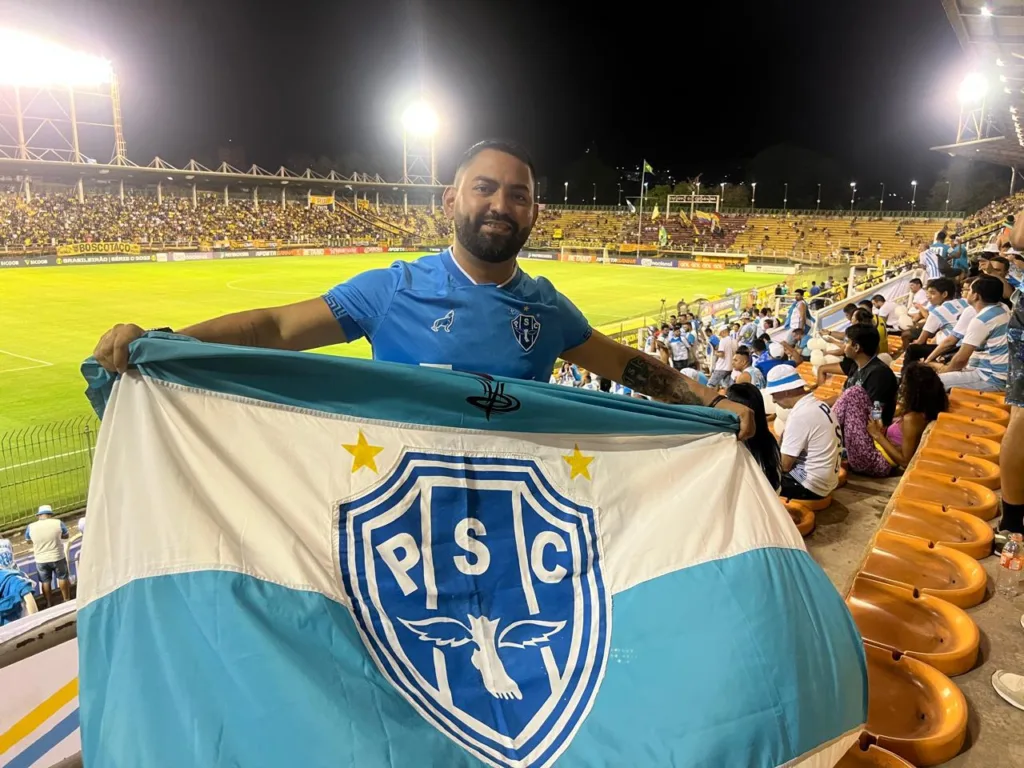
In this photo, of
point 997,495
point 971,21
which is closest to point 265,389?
point 997,495

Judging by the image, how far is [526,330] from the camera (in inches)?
96.3

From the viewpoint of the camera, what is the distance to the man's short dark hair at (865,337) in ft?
20.7

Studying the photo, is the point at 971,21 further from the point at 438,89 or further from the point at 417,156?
the point at 438,89

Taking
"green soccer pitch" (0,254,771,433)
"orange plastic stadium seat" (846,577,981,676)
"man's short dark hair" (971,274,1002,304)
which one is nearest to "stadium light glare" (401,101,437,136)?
"green soccer pitch" (0,254,771,433)

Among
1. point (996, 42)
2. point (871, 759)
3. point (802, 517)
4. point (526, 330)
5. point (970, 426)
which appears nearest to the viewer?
point (871, 759)

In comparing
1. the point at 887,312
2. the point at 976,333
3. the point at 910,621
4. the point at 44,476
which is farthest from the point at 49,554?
the point at 887,312

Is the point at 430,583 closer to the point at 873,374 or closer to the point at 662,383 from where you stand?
the point at 662,383

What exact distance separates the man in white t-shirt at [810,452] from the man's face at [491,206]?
3133mm

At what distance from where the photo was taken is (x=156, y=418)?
1.90 metres

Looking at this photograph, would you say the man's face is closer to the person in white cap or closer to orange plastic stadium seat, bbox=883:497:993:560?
orange plastic stadium seat, bbox=883:497:993:560

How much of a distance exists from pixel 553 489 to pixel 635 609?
0.43 meters

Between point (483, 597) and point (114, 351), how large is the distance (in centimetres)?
122

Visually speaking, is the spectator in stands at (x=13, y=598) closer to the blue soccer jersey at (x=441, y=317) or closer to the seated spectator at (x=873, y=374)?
the blue soccer jersey at (x=441, y=317)

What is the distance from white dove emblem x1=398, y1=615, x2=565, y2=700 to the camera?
1.74 meters
